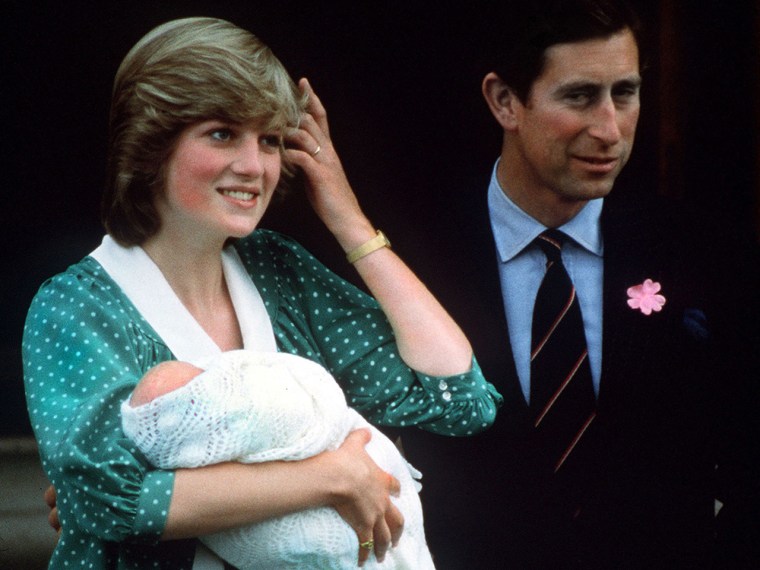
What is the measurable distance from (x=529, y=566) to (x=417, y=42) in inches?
31.5

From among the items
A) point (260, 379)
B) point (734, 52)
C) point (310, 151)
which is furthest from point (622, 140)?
point (260, 379)

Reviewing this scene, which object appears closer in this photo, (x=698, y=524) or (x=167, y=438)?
(x=167, y=438)

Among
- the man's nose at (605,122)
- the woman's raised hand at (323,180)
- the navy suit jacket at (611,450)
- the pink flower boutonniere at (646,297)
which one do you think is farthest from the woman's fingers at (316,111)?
the pink flower boutonniere at (646,297)

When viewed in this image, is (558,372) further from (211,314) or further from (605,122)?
(211,314)

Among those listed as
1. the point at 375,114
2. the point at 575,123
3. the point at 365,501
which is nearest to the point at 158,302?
the point at 365,501

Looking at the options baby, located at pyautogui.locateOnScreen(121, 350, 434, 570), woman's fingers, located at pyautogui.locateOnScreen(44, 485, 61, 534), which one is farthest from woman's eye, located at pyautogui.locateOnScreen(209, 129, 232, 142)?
woman's fingers, located at pyautogui.locateOnScreen(44, 485, 61, 534)

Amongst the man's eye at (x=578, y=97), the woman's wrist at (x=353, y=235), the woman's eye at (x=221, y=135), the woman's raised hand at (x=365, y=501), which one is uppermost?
the man's eye at (x=578, y=97)

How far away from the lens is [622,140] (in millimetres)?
1615

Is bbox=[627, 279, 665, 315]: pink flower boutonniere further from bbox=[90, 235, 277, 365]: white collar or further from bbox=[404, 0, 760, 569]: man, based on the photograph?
bbox=[90, 235, 277, 365]: white collar

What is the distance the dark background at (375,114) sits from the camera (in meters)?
1.56

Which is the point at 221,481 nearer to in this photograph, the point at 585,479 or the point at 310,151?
the point at 310,151

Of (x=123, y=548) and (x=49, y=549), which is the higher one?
(x=123, y=548)

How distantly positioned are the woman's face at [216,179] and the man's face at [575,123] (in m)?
0.47

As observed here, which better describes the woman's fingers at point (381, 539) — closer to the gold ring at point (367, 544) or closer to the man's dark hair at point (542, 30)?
the gold ring at point (367, 544)
